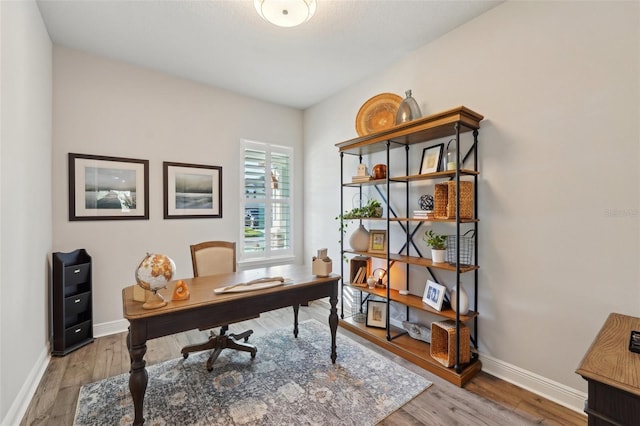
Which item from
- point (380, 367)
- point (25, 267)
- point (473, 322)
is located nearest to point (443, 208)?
point (473, 322)

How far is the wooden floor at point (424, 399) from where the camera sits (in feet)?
5.69

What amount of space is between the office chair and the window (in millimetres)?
1124

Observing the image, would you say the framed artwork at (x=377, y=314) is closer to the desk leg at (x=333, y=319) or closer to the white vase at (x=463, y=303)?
the desk leg at (x=333, y=319)

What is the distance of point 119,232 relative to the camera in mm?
3008

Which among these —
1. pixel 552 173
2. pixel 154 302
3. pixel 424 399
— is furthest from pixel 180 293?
pixel 552 173

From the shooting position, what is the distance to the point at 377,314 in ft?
9.66

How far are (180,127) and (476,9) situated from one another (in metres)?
3.19

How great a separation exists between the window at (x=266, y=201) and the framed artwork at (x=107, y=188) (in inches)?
47.6

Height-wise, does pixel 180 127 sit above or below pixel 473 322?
above

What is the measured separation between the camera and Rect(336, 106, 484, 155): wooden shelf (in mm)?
2102

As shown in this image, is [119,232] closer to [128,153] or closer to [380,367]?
[128,153]

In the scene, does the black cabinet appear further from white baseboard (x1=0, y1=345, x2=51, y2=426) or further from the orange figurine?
the orange figurine

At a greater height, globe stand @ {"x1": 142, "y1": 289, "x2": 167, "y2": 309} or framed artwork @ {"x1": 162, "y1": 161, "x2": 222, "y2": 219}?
framed artwork @ {"x1": 162, "y1": 161, "x2": 222, "y2": 219}

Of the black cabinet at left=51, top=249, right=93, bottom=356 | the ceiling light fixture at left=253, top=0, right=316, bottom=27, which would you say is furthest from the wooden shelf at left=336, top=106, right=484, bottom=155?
the black cabinet at left=51, top=249, right=93, bottom=356
